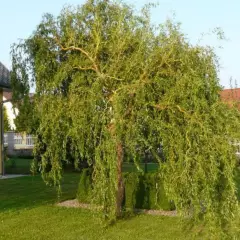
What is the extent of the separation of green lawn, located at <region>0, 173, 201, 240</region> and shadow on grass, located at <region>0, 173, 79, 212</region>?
0.03m

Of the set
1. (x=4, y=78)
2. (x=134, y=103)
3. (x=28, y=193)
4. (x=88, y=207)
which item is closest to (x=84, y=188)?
(x=88, y=207)

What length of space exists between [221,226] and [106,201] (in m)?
2.05

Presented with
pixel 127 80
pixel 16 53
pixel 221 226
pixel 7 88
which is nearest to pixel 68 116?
pixel 127 80

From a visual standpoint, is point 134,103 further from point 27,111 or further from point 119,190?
point 27,111

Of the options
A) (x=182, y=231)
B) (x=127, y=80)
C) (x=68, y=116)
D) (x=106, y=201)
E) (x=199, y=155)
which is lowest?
(x=182, y=231)

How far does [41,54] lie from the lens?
8.83 m

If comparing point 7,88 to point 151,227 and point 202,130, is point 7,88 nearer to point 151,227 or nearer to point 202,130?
point 151,227

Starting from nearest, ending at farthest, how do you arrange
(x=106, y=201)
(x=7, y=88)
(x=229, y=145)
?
(x=229, y=145) → (x=106, y=201) → (x=7, y=88)

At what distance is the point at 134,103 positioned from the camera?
7.70 metres

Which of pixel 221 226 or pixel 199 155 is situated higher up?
pixel 199 155

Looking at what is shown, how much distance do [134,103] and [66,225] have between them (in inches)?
115

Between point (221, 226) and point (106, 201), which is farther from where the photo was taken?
point (106, 201)

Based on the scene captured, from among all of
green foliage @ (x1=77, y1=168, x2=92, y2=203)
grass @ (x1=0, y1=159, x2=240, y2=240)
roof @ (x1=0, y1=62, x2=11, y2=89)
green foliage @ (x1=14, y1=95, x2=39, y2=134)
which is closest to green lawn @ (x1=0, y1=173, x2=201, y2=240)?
grass @ (x1=0, y1=159, x2=240, y2=240)

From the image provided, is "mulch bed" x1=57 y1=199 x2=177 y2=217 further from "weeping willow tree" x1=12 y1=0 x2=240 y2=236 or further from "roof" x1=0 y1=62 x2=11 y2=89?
"roof" x1=0 y1=62 x2=11 y2=89
